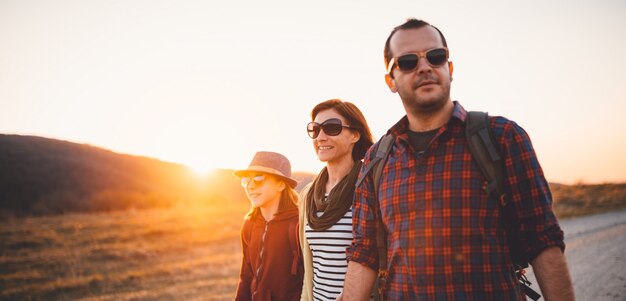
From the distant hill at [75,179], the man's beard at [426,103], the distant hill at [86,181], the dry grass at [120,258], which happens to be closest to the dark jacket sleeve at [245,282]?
the man's beard at [426,103]

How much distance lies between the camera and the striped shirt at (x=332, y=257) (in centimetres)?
281

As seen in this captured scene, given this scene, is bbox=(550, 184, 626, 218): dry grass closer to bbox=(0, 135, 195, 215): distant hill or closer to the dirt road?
the dirt road

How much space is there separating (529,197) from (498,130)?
1.13 ft

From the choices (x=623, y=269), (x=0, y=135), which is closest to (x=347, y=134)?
(x=623, y=269)

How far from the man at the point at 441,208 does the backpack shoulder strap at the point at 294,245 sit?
57.5 inches

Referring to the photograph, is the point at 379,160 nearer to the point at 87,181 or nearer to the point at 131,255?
the point at 131,255

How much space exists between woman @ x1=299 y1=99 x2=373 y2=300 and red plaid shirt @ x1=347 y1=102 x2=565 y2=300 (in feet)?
3.05

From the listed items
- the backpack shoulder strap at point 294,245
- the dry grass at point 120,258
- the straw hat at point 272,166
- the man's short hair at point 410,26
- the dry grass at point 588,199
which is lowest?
the dry grass at point 120,258

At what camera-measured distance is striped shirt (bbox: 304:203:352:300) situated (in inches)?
111

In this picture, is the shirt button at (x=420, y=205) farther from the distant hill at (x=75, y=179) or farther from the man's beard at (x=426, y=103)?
the distant hill at (x=75, y=179)

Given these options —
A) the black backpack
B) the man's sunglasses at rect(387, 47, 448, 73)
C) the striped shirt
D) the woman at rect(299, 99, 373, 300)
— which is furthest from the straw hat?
the black backpack

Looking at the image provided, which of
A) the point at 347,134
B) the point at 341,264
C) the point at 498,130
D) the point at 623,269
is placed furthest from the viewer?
the point at 623,269

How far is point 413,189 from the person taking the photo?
1.88 meters

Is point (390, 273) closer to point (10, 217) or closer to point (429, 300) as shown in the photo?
point (429, 300)
